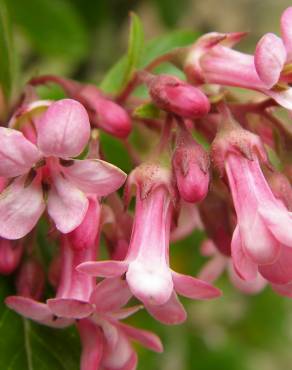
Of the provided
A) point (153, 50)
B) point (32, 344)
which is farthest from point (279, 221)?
point (153, 50)

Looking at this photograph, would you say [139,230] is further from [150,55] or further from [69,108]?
[150,55]

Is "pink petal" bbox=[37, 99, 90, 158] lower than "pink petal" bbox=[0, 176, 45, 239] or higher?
higher

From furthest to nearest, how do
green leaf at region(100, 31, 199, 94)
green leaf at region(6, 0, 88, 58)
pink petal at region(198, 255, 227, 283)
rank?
green leaf at region(6, 0, 88, 58) → green leaf at region(100, 31, 199, 94) → pink petal at region(198, 255, 227, 283)

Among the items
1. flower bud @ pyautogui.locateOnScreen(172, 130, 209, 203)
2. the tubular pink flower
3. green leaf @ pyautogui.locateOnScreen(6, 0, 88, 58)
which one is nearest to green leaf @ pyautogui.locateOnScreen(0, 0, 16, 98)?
the tubular pink flower

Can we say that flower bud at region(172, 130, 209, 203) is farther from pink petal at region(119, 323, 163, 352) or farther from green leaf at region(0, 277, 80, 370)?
green leaf at region(0, 277, 80, 370)

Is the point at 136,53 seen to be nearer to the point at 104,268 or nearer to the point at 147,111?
the point at 147,111

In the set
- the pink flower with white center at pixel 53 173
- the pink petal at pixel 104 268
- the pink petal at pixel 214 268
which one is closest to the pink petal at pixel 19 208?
the pink flower with white center at pixel 53 173

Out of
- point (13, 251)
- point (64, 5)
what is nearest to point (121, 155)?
point (13, 251)
